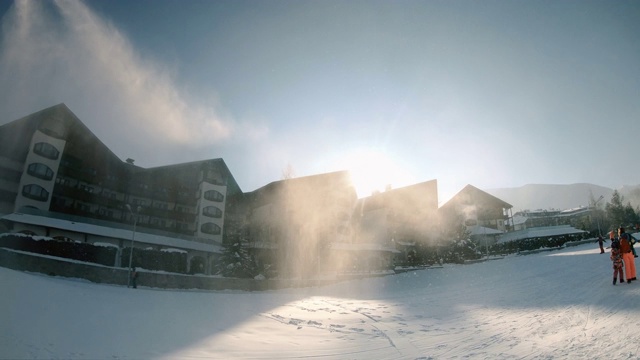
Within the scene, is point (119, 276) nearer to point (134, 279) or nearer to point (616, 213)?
point (134, 279)

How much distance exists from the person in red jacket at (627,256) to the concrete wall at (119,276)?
1977 centimetres

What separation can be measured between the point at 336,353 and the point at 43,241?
2688 cm

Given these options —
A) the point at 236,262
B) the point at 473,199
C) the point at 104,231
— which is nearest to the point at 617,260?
the point at 236,262

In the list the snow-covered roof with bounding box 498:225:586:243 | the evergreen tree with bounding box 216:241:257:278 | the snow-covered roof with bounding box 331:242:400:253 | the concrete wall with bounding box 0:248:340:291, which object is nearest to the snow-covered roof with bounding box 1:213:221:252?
the evergreen tree with bounding box 216:241:257:278

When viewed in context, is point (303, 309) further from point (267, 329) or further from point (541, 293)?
point (541, 293)

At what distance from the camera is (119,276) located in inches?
840

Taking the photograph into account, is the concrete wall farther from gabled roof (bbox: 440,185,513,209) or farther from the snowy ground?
gabled roof (bbox: 440,185,513,209)

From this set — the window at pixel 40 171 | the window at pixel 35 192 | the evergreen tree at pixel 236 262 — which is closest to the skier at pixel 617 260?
the evergreen tree at pixel 236 262

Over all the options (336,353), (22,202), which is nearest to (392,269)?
(336,353)

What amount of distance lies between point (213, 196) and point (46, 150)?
53.9 feet

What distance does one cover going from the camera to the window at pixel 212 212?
3853 centimetres

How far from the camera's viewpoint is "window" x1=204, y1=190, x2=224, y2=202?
39.4 metres

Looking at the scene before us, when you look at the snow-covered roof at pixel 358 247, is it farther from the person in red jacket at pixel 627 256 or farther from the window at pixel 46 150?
the window at pixel 46 150

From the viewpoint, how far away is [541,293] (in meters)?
12.9
